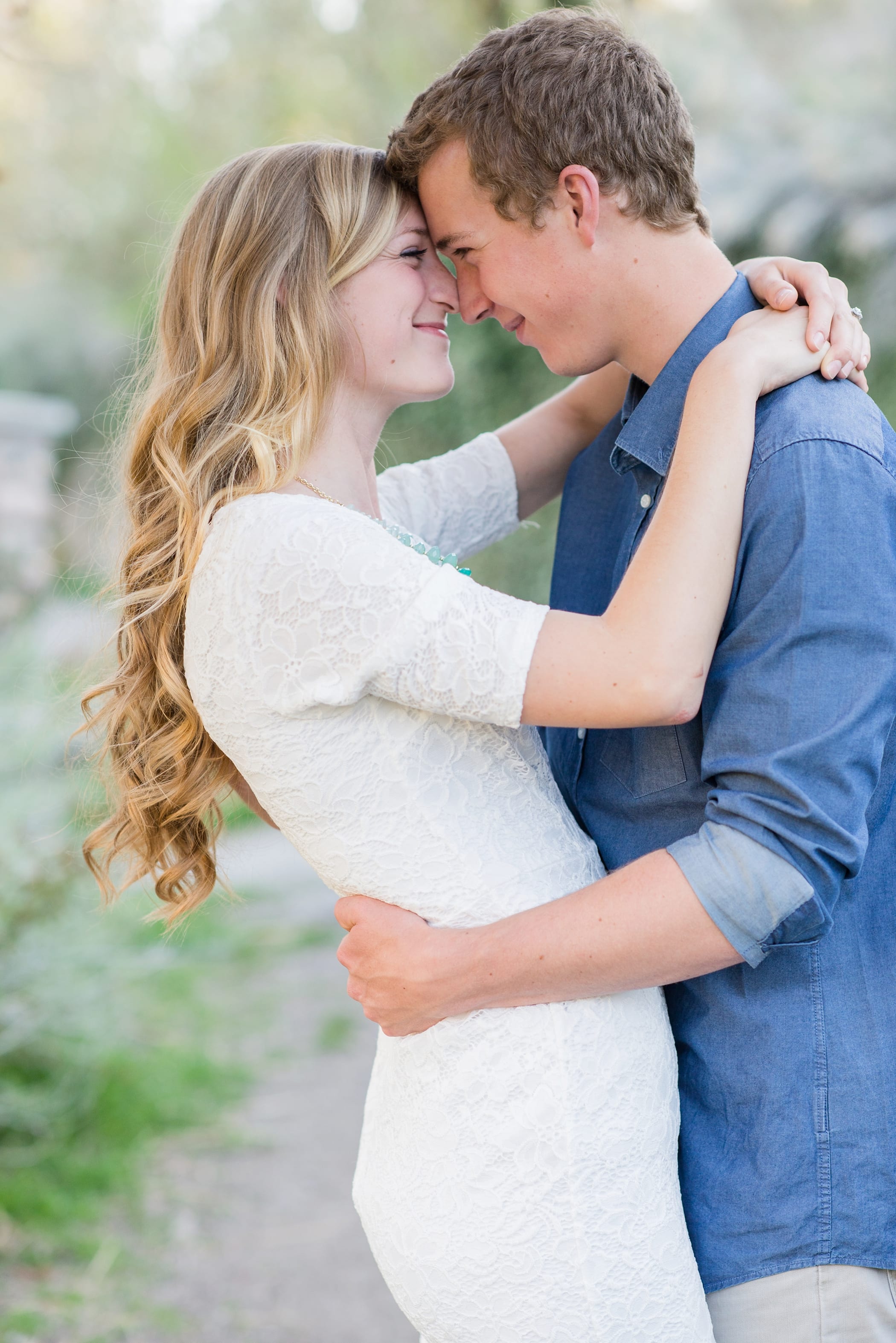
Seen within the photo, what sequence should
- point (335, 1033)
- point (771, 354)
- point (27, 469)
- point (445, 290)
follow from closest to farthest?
1. point (771, 354)
2. point (445, 290)
3. point (335, 1033)
4. point (27, 469)

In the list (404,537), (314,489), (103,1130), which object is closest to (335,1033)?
(103,1130)

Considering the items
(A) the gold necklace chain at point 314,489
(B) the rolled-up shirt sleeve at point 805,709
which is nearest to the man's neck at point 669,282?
(B) the rolled-up shirt sleeve at point 805,709

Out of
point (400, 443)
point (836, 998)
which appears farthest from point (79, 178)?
point (836, 998)

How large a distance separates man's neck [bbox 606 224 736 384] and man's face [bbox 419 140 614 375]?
0.15ft

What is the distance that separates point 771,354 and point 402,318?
0.53 metres

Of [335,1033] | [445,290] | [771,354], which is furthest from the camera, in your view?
[335,1033]

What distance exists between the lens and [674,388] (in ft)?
5.31

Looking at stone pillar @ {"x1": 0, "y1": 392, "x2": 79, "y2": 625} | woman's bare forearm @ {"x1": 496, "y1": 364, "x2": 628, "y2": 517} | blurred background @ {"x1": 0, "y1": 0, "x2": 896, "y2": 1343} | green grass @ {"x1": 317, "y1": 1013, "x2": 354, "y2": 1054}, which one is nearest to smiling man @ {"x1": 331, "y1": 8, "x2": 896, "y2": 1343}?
woman's bare forearm @ {"x1": 496, "y1": 364, "x2": 628, "y2": 517}

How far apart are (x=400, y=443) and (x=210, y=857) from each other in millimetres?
5251

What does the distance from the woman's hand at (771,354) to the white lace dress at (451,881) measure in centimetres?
38

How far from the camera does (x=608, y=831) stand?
1628 mm

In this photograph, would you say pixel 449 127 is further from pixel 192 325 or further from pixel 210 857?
pixel 210 857

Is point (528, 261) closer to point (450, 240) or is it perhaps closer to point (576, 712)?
point (450, 240)

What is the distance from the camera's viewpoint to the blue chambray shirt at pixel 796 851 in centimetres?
131
